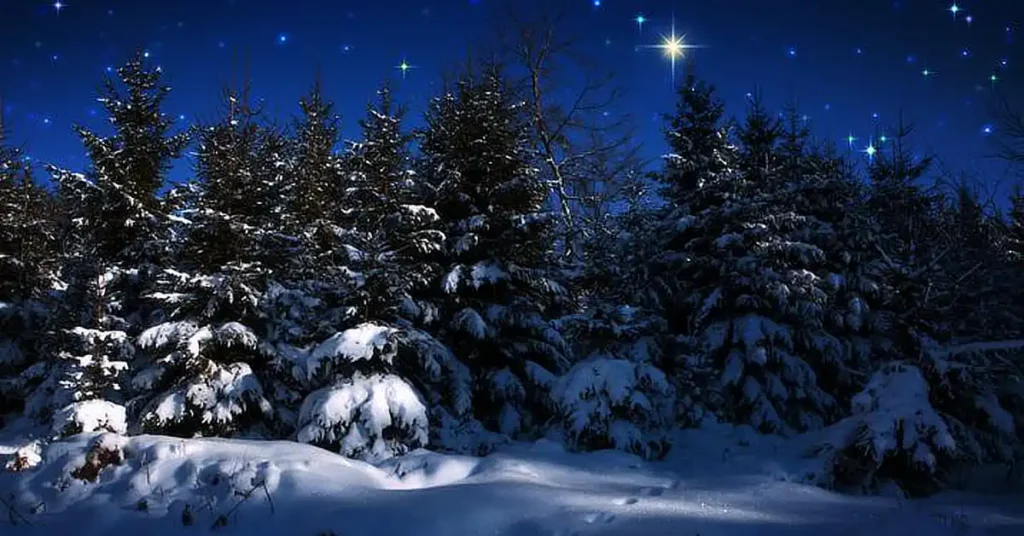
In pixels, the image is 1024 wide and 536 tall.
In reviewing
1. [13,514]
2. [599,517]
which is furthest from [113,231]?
[599,517]

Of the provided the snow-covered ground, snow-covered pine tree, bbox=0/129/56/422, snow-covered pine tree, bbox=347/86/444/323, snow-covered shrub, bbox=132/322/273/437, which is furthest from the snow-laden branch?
snow-covered pine tree, bbox=0/129/56/422

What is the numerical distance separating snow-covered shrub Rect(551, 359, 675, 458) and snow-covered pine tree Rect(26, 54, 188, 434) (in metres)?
9.67

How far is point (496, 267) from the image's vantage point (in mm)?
11234

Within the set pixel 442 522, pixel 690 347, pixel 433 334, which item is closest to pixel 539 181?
pixel 433 334

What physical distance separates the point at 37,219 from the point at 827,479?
73.0 feet

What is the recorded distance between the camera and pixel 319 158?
1478cm

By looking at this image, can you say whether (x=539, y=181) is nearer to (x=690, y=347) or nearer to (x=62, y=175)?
(x=690, y=347)

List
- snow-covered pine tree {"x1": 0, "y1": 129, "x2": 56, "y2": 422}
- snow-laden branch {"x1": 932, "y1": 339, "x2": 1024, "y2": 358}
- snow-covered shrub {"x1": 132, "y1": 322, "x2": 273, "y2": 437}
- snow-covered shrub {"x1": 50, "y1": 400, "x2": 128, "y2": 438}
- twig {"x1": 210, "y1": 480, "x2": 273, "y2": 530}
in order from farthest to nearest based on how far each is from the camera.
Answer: snow-covered pine tree {"x1": 0, "y1": 129, "x2": 56, "y2": 422} → snow-covered shrub {"x1": 132, "y1": 322, "x2": 273, "y2": 437} → snow-covered shrub {"x1": 50, "y1": 400, "x2": 128, "y2": 438} → snow-laden branch {"x1": 932, "y1": 339, "x2": 1024, "y2": 358} → twig {"x1": 210, "y1": 480, "x2": 273, "y2": 530}

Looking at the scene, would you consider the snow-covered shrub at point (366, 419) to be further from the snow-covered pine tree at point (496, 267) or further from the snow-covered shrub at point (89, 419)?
the snow-covered shrub at point (89, 419)

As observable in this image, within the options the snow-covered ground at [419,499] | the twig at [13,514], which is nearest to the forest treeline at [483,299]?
the snow-covered ground at [419,499]

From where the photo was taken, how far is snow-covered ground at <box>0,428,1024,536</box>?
5.33m

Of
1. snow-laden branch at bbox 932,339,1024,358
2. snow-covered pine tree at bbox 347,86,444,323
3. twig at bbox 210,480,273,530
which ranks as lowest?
twig at bbox 210,480,273,530

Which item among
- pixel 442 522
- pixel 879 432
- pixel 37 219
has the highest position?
pixel 37 219

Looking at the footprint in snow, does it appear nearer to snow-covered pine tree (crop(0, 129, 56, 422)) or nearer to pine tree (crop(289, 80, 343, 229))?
pine tree (crop(289, 80, 343, 229))
